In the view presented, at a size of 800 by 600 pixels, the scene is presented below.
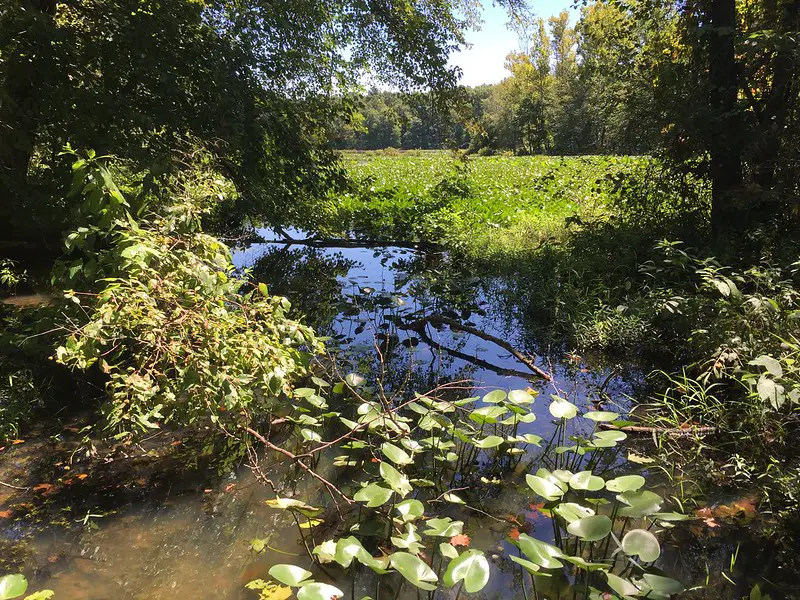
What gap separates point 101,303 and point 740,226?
6529mm

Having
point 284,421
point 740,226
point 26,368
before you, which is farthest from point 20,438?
point 740,226

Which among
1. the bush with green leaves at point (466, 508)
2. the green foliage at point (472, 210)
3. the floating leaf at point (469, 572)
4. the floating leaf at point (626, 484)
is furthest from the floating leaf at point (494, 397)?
the green foliage at point (472, 210)

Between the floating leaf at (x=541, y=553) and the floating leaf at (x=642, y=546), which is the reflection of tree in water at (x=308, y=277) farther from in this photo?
the floating leaf at (x=642, y=546)

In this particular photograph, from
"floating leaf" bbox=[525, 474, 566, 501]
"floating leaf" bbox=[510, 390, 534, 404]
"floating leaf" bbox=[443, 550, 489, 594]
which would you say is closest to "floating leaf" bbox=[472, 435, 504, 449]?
"floating leaf" bbox=[510, 390, 534, 404]

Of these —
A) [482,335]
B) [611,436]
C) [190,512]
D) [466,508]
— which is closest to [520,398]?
[611,436]

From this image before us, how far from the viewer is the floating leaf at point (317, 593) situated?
172 centimetres

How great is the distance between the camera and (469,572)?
71.6 inches

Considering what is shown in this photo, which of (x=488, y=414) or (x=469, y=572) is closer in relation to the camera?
(x=469, y=572)

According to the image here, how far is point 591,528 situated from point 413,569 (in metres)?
0.74

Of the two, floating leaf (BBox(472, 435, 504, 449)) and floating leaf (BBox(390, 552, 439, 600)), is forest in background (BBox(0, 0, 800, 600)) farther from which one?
floating leaf (BBox(472, 435, 504, 449))

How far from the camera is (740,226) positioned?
5.75m

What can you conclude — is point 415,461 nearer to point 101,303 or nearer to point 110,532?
point 110,532

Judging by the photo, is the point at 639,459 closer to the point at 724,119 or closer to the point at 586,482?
the point at 586,482

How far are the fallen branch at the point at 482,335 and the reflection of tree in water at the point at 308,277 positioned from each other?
954 mm
